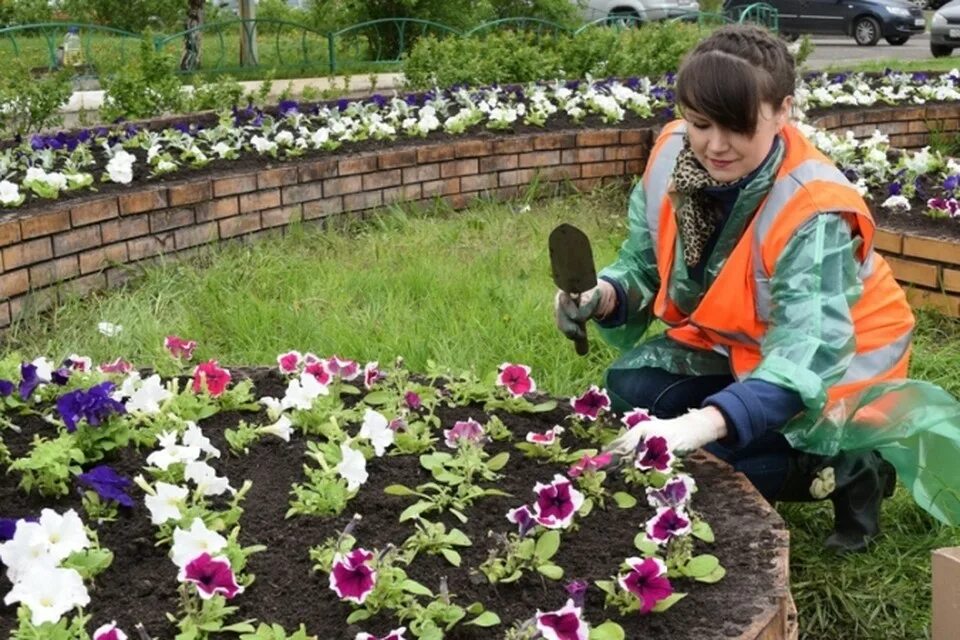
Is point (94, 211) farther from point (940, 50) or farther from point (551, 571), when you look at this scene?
point (940, 50)

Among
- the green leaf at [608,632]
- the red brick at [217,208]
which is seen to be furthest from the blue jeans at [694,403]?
the red brick at [217,208]

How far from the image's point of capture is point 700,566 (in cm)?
214

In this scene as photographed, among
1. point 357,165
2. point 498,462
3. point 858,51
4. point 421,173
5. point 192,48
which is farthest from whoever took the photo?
point 858,51

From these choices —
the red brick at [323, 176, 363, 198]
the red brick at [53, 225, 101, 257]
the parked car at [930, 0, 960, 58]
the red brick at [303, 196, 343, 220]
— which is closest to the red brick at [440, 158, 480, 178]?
the red brick at [323, 176, 363, 198]

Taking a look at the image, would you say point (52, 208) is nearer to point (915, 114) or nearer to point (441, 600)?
point (441, 600)

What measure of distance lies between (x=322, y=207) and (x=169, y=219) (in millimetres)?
827

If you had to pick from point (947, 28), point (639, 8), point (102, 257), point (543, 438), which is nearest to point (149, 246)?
point (102, 257)

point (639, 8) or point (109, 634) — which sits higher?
point (109, 634)

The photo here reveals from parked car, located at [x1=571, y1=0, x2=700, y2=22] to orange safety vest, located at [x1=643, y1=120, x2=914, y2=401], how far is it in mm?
20168

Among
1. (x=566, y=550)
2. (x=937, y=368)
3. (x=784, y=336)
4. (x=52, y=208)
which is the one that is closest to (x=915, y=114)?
(x=937, y=368)

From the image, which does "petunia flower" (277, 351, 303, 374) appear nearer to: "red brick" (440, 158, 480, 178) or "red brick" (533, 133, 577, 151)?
"red brick" (440, 158, 480, 178)

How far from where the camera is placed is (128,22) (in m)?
17.4

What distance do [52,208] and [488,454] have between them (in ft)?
8.58

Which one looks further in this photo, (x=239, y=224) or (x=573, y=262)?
(x=239, y=224)
